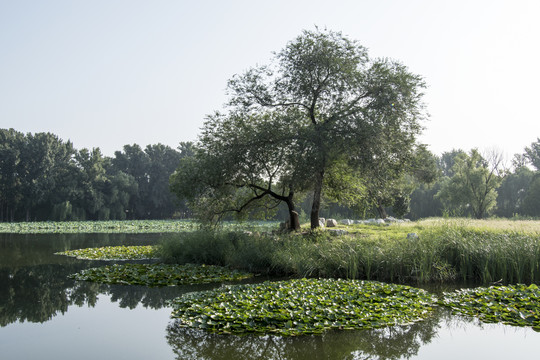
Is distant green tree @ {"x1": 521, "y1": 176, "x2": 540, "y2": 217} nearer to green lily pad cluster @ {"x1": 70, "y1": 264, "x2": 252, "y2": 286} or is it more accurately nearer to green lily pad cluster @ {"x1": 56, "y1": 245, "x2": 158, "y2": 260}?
green lily pad cluster @ {"x1": 56, "y1": 245, "x2": 158, "y2": 260}

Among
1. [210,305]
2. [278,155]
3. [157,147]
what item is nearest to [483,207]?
[278,155]

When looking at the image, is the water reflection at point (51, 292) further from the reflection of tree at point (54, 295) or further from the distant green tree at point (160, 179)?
the distant green tree at point (160, 179)

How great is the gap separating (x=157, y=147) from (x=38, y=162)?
19.2 meters

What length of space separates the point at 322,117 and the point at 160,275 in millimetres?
9920

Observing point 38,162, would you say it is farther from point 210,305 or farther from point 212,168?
point 210,305

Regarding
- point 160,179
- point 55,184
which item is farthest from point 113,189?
point 160,179

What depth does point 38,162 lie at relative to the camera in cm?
5066

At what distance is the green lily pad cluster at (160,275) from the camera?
12.4 m

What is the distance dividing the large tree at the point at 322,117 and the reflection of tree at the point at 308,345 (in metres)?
9.37

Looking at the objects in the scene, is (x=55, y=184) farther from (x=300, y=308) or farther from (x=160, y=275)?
(x=300, y=308)

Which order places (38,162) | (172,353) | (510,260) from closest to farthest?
(172,353), (510,260), (38,162)

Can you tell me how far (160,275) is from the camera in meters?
13.1

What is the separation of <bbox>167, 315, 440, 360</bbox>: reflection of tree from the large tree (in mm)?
9368

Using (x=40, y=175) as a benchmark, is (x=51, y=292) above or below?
below
